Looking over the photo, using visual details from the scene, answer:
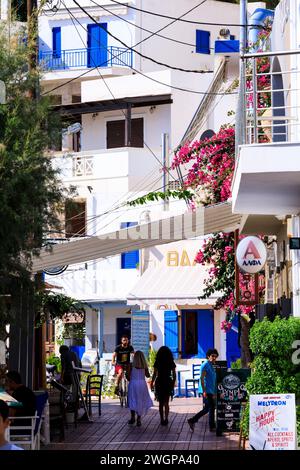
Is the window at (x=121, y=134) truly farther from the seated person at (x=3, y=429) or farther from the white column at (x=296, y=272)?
the seated person at (x=3, y=429)

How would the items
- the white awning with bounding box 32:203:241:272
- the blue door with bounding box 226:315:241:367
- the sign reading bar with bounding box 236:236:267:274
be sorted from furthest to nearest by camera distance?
the blue door with bounding box 226:315:241:367
the sign reading bar with bounding box 236:236:267:274
the white awning with bounding box 32:203:241:272

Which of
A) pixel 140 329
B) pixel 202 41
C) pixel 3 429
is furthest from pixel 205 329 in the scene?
pixel 3 429

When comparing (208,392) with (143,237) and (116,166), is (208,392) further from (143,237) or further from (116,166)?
(116,166)

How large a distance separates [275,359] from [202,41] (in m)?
37.7

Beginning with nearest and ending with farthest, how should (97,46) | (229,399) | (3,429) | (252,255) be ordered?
(3,429) < (252,255) < (229,399) < (97,46)

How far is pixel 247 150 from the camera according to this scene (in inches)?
622

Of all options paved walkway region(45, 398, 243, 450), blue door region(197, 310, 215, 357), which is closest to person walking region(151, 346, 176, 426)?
paved walkway region(45, 398, 243, 450)

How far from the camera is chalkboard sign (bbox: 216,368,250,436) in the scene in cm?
2152

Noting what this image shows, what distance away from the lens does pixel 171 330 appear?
40.2 metres

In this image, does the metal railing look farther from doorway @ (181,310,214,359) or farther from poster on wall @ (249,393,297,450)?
doorway @ (181,310,214,359)

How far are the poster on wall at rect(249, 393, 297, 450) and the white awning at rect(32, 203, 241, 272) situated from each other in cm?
621

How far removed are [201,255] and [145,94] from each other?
20274 mm

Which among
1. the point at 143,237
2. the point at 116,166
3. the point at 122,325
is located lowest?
the point at 122,325
